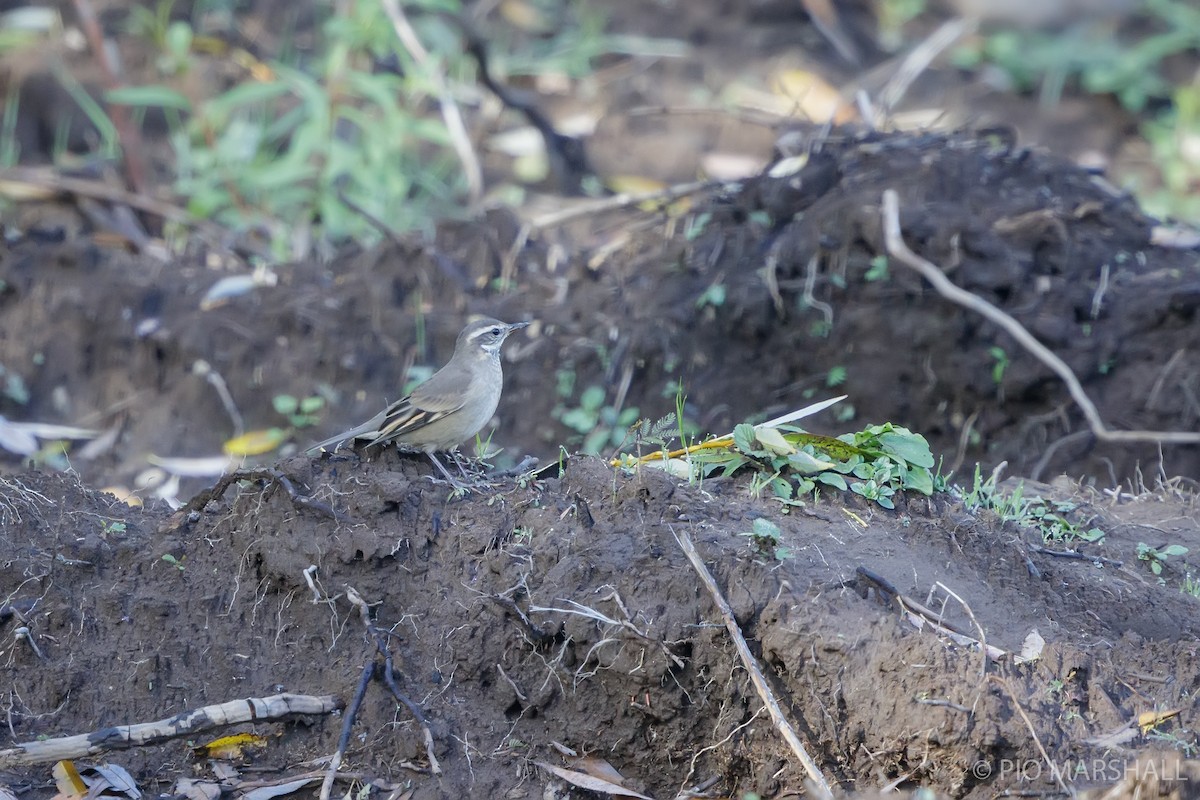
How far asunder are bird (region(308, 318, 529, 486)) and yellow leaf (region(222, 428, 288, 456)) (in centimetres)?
276

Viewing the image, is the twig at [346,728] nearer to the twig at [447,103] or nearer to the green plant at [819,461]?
the green plant at [819,461]

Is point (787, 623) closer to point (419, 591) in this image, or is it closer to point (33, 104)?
point (419, 591)

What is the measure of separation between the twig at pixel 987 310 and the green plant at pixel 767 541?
12.9 ft

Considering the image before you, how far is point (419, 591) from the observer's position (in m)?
5.24

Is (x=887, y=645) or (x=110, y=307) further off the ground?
(x=887, y=645)

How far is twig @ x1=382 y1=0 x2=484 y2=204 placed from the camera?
37.3 ft

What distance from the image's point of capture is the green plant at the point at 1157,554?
222 inches

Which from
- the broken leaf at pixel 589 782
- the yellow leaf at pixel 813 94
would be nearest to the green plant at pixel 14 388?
the broken leaf at pixel 589 782

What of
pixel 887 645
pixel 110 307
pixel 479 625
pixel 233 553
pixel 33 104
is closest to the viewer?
pixel 887 645

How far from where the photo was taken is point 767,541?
498cm

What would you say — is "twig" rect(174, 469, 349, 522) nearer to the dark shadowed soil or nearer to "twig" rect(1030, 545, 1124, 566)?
the dark shadowed soil

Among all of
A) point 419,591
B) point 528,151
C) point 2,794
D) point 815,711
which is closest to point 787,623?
point 815,711

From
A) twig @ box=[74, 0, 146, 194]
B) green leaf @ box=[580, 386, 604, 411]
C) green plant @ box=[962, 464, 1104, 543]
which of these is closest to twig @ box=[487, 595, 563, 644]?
green plant @ box=[962, 464, 1104, 543]

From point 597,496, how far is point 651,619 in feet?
2.31
